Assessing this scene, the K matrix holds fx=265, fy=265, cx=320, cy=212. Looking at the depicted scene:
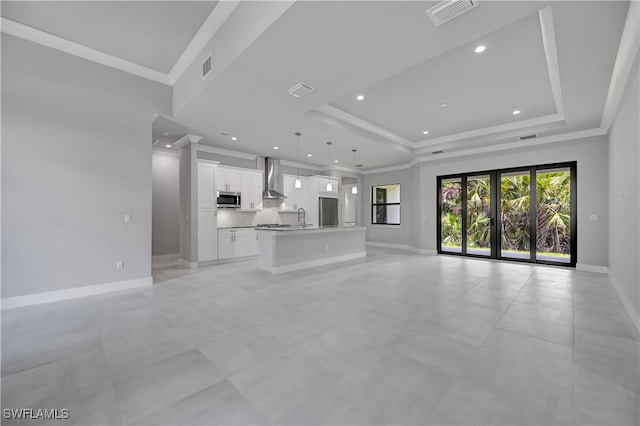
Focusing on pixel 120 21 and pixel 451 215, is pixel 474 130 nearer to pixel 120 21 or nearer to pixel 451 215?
pixel 451 215

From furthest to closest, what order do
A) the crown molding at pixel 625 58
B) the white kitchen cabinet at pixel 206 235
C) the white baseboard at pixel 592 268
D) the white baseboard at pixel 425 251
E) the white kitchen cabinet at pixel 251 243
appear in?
the white baseboard at pixel 425 251 < the white kitchen cabinet at pixel 251 243 < the white kitchen cabinet at pixel 206 235 < the white baseboard at pixel 592 268 < the crown molding at pixel 625 58

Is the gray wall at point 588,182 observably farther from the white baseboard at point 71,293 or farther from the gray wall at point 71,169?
the white baseboard at point 71,293

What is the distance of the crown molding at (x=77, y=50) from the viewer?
3479mm

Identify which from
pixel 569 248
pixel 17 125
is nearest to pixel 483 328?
pixel 569 248

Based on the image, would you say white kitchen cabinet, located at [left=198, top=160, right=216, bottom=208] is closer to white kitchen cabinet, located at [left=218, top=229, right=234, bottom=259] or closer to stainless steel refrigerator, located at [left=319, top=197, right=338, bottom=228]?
white kitchen cabinet, located at [left=218, top=229, right=234, bottom=259]

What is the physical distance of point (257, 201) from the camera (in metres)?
7.80

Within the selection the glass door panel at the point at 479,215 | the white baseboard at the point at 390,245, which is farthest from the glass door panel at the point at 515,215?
the white baseboard at the point at 390,245

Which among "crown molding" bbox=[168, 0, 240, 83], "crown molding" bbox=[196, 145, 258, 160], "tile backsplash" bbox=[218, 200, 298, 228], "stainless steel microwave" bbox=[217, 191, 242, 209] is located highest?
"crown molding" bbox=[168, 0, 240, 83]

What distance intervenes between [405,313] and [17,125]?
5.68m

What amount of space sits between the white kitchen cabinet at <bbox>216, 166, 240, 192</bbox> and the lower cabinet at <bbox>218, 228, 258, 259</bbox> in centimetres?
114

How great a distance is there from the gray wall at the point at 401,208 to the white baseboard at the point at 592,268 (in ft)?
14.1

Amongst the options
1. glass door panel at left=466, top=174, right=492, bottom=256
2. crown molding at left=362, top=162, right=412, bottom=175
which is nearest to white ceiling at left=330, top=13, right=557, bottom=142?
glass door panel at left=466, top=174, right=492, bottom=256

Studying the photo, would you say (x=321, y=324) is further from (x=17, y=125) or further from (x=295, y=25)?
(x=17, y=125)

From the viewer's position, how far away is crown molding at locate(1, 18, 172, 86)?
348 cm
